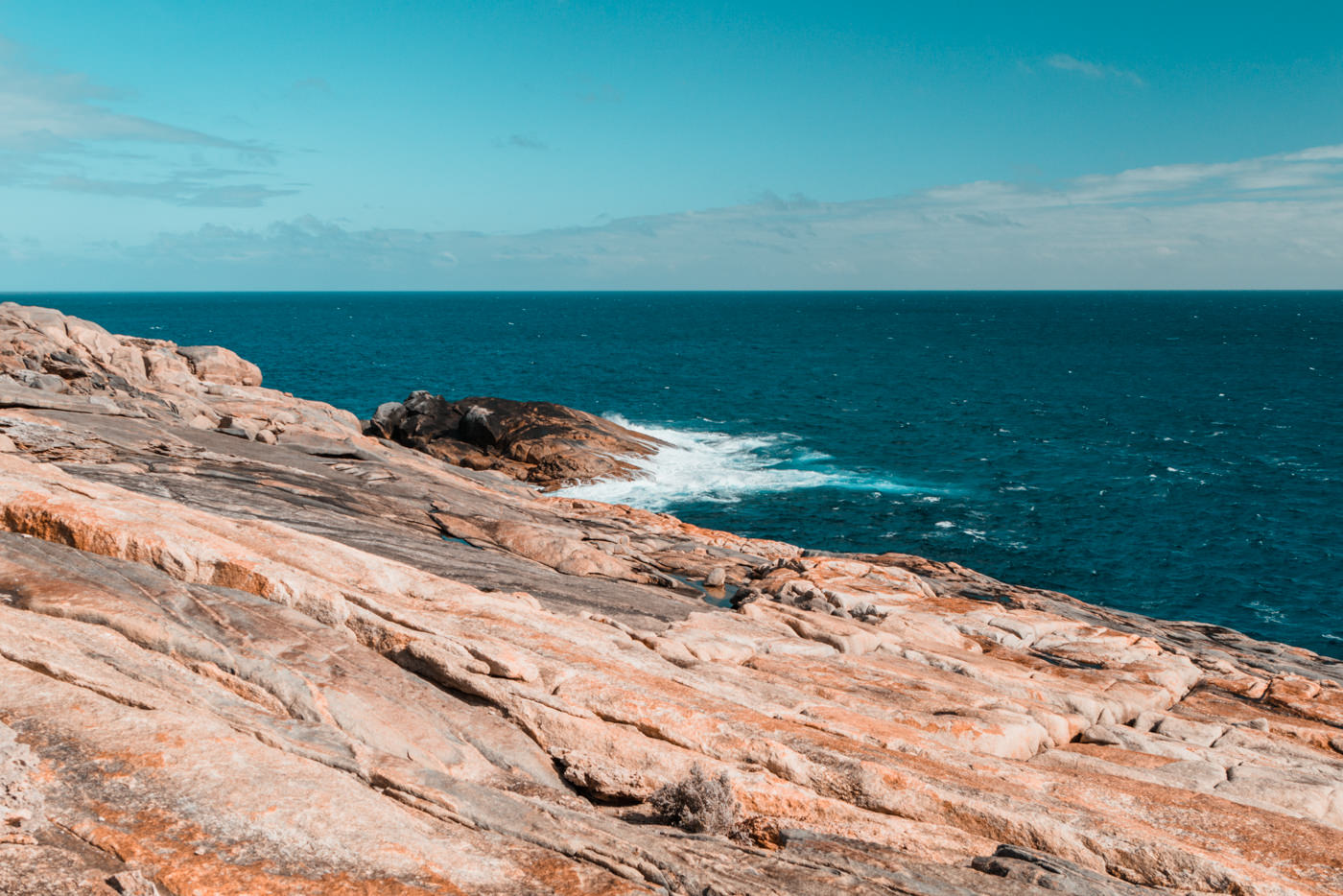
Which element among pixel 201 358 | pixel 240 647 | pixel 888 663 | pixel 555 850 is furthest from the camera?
pixel 201 358

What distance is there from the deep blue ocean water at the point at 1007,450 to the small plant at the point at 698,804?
38.4 meters

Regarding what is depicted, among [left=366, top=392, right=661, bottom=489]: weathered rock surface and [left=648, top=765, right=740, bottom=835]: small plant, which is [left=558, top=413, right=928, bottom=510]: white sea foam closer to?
[left=366, top=392, right=661, bottom=489]: weathered rock surface

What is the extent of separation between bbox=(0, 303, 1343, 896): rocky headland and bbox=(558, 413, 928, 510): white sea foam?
27.4m

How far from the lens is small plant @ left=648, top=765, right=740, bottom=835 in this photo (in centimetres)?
1180

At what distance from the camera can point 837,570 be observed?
33.2 metres

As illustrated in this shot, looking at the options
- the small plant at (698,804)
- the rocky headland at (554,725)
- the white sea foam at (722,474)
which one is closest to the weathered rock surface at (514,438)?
the white sea foam at (722,474)

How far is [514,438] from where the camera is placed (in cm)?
6109

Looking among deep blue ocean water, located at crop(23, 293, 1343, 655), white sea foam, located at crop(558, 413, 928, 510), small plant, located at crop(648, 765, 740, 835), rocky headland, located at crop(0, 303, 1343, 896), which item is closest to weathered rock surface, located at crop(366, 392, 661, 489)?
white sea foam, located at crop(558, 413, 928, 510)

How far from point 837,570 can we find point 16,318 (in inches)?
1764

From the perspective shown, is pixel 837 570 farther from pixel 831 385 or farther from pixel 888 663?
pixel 831 385

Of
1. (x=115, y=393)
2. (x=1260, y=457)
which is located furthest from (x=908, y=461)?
(x=115, y=393)

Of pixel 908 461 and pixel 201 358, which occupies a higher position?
pixel 201 358

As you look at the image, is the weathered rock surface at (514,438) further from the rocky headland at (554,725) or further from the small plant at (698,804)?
the small plant at (698,804)

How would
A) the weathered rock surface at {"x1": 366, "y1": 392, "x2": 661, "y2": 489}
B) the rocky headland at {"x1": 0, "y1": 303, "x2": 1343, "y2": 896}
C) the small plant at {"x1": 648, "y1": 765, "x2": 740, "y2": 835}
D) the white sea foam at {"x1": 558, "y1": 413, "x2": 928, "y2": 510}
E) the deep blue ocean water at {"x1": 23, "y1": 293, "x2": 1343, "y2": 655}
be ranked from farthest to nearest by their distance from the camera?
1. the weathered rock surface at {"x1": 366, "y1": 392, "x2": 661, "y2": 489}
2. the white sea foam at {"x1": 558, "y1": 413, "x2": 928, "y2": 510}
3. the deep blue ocean water at {"x1": 23, "y1": 293, "x2": 1343, "y2": 655}
4. the small plant at {"x1": 648, "y1": 765, "x2": 740, "y2": 835}
5. the rocky headland at {"x1": 0, "y1": 303, "x2": 1343, "y2": 896}
